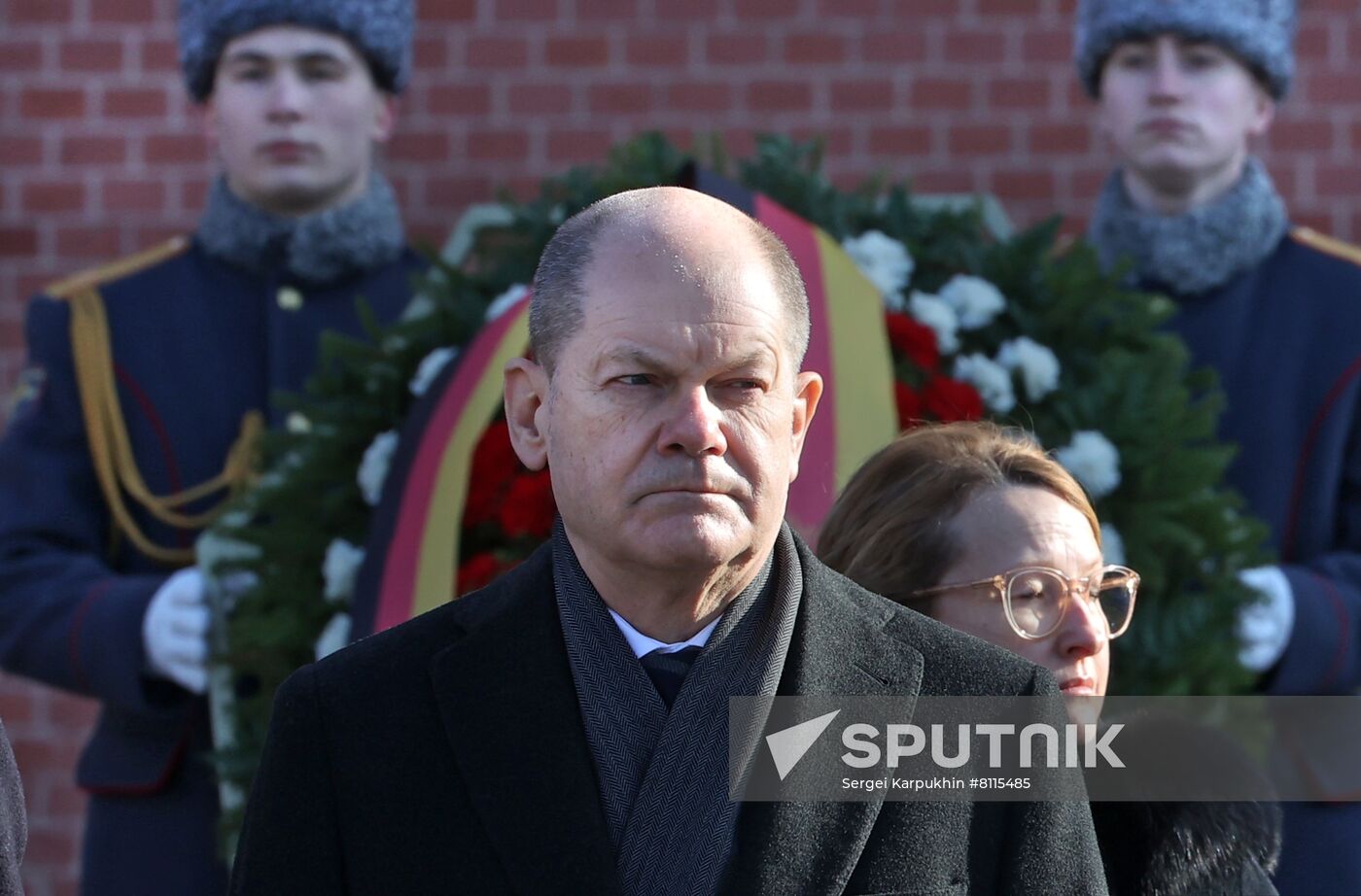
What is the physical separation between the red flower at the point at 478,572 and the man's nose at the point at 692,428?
4.59 feet

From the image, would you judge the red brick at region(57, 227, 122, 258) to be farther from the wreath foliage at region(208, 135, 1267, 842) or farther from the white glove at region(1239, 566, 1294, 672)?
the white glove at region(1239, 566, 1294, 672)

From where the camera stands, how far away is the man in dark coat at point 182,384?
142 inches

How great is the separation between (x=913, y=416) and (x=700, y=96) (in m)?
1.90

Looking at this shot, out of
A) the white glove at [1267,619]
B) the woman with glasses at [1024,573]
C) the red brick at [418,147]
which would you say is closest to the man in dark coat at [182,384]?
A: the red brick at [418,147]

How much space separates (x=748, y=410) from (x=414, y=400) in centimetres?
→ 170

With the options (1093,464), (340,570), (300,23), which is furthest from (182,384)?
(1093,464)

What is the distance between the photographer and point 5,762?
1.83 metres

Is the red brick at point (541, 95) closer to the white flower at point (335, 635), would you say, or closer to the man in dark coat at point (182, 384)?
the man in dark coat at point (182, 384)

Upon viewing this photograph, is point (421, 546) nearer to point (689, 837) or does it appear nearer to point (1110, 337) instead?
point (1110, 337)

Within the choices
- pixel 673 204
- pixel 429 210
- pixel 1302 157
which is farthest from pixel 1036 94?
pixel 673 204

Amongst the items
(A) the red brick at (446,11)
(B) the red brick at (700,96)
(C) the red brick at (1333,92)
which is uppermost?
(A) the red brick at (446,11)

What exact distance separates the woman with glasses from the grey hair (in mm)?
514

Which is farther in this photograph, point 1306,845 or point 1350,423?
point 1350,423

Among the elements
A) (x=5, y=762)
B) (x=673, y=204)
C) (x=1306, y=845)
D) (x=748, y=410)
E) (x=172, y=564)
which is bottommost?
(x=1306, y=845)
